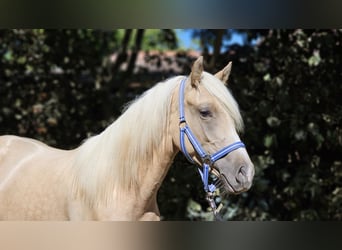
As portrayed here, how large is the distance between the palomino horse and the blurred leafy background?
6.45 feet

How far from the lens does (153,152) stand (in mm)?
1985

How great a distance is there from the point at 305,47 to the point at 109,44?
285cm

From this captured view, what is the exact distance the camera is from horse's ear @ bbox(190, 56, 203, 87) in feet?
6.22

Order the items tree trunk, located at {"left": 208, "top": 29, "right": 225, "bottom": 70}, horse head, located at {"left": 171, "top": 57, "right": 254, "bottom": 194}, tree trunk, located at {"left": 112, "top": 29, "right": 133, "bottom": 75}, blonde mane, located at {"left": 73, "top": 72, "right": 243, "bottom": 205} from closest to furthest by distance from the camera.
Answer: horse head, located at {"left": 171, "top": 57, "right": 254, "bottom": 194} < blonde mane, located at {"left": 73, "top": 72, "right": 243, "bottom": 205} < tree trunk, located at {"left": 208, "top": 29, "right": 225, "bottom": 70} < tree trunk, located at {"left": 112, "top": 29, "right": 133, "bottom": 75}

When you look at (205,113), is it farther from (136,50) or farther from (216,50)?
(136,50)

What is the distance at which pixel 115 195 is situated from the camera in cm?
195

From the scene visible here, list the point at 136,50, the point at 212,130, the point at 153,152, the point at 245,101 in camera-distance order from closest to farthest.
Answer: the point at 212,130
the point at 153,152
the point at 245,101
the point at 136,50

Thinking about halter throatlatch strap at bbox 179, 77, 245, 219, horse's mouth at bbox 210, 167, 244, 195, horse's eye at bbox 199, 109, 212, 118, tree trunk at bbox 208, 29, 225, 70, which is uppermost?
tree trunk at bbox 208, 29, 225, 70

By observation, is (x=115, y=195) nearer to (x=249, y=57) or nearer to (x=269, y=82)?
(x=269, y=82)

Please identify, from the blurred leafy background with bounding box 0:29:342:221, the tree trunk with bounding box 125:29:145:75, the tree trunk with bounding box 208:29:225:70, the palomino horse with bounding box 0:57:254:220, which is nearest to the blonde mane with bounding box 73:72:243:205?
the palomino horse with bounding box 0:57:254:220

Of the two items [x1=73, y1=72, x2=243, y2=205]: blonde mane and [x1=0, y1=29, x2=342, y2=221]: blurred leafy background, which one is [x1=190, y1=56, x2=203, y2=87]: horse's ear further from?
[x1=0, y1=29, x2=342, y2=221]: blurred leafy background

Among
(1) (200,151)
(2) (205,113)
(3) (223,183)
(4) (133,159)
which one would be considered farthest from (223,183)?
(4) (133,159)

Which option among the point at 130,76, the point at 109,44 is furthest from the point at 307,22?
the point at 109,44

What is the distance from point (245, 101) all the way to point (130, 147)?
2507 mm
